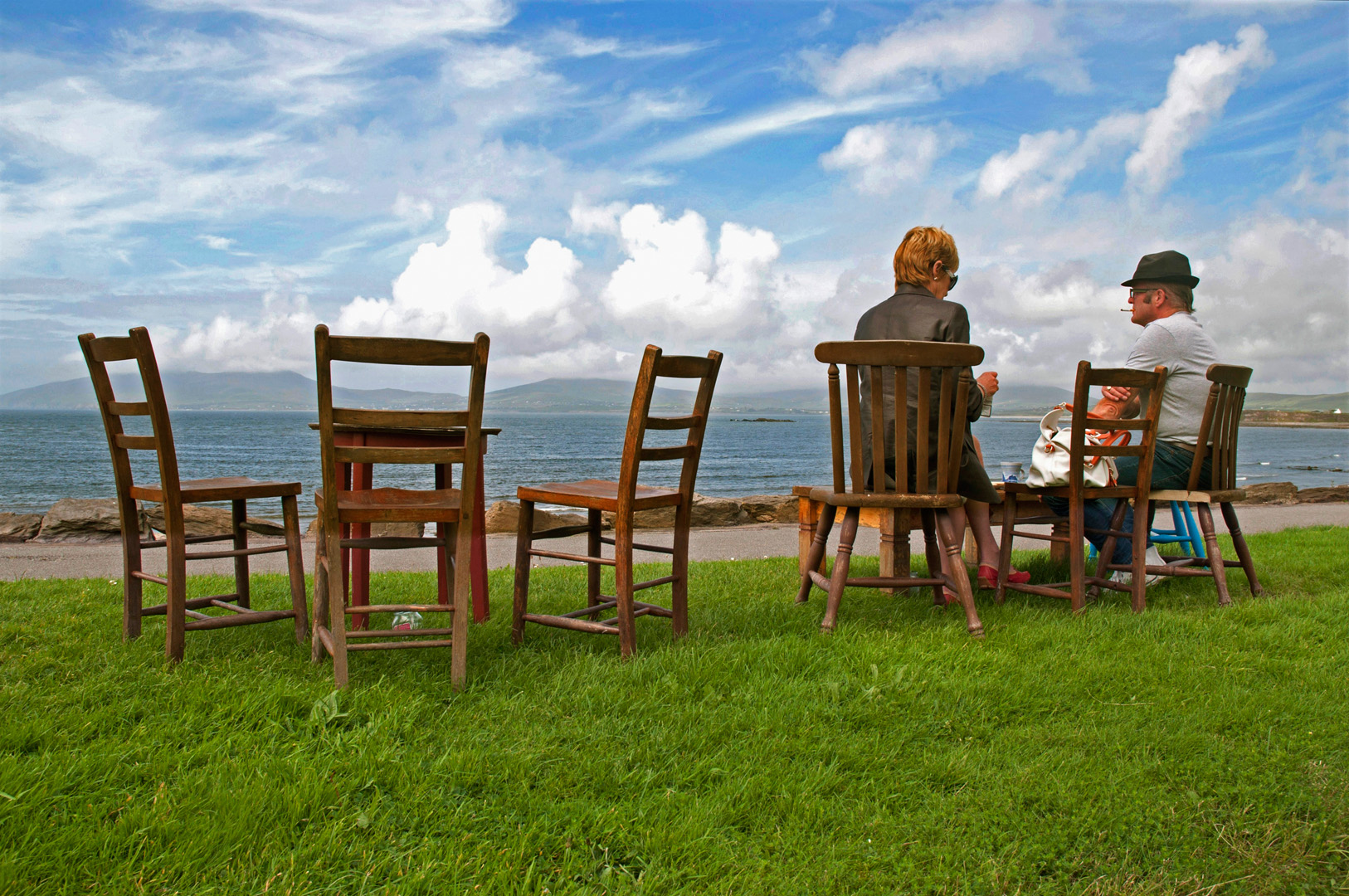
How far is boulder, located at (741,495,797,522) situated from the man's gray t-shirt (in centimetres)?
927

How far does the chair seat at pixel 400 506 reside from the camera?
3.44m

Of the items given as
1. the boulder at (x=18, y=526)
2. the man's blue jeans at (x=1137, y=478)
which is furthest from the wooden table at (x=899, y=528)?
the boulder at (x=18, y=526)

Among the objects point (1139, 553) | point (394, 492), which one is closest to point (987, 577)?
point (1139, 553)

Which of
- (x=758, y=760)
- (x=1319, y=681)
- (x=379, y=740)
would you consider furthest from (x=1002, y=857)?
(x=1319, y=681)

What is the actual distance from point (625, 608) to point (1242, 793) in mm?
2313

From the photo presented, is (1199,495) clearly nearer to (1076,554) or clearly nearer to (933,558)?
(1076,554)

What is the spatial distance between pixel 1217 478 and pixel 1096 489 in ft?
3.21

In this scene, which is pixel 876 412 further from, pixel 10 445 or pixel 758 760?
pixel 10 445

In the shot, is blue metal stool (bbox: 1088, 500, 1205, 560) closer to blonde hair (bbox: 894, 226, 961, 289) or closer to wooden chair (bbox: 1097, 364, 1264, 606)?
wooden chair (bbox: 1097, 364, 1264, 606)

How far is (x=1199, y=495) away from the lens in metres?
5.25

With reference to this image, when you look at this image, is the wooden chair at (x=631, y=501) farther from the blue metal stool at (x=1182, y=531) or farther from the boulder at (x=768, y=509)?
the boulder at (x=768, y=509)

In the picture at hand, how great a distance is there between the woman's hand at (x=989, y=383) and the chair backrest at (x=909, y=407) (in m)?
0.59

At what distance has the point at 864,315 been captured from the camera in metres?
5.14

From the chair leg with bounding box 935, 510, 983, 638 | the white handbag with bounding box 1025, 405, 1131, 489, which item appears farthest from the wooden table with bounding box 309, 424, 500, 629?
the white handbag with bounding box 1025, 405, 1131, 489
